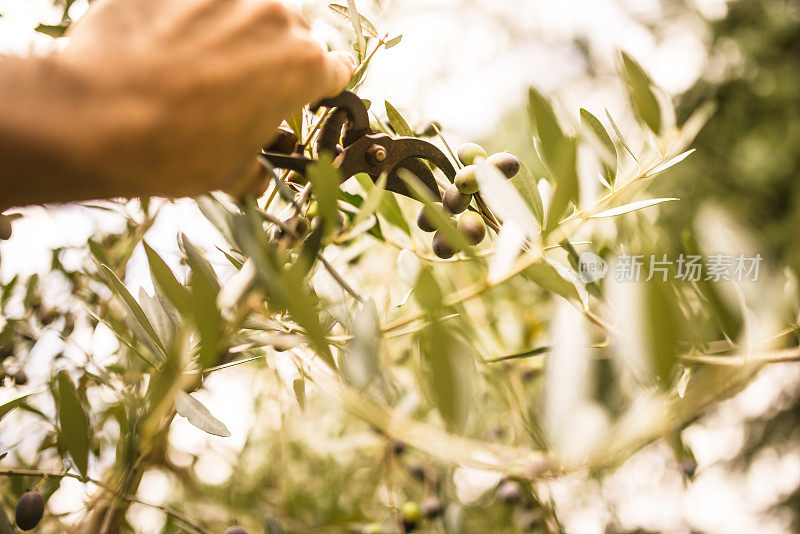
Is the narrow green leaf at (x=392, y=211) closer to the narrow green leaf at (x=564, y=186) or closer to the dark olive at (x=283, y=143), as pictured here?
the dark olive at (x=283, y=143)

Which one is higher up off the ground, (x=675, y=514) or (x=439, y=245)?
(x=439, y=245)

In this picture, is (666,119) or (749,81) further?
(749,81)

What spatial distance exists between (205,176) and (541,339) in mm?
1153

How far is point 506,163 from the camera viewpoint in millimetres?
523

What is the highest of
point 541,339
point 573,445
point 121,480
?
point 573,445

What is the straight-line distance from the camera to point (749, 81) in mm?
4512

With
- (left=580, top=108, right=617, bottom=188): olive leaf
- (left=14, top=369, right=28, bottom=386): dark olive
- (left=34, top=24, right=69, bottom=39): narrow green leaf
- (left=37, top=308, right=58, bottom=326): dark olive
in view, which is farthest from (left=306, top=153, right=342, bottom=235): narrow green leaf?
(left=37, top=308, right=58, bottom=326): dark olive

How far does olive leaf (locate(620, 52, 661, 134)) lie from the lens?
49 centimetres

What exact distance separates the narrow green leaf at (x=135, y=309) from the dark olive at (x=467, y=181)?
277mm

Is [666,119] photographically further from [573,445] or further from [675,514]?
[675,514]

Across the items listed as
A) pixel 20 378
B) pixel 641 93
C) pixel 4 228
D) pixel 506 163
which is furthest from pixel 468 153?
pixel 20 378

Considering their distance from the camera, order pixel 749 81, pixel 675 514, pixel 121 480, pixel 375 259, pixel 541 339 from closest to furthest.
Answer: pixel 121 480, pixel 541 339, pixel 375 259, pixel 675 514, pixel 749 81

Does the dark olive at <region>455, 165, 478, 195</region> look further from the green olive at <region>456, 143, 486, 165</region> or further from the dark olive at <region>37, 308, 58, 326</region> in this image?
the dark olive at <region>37, 308, 58, 326</region>

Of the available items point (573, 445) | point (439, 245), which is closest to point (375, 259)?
point (439, 245)
